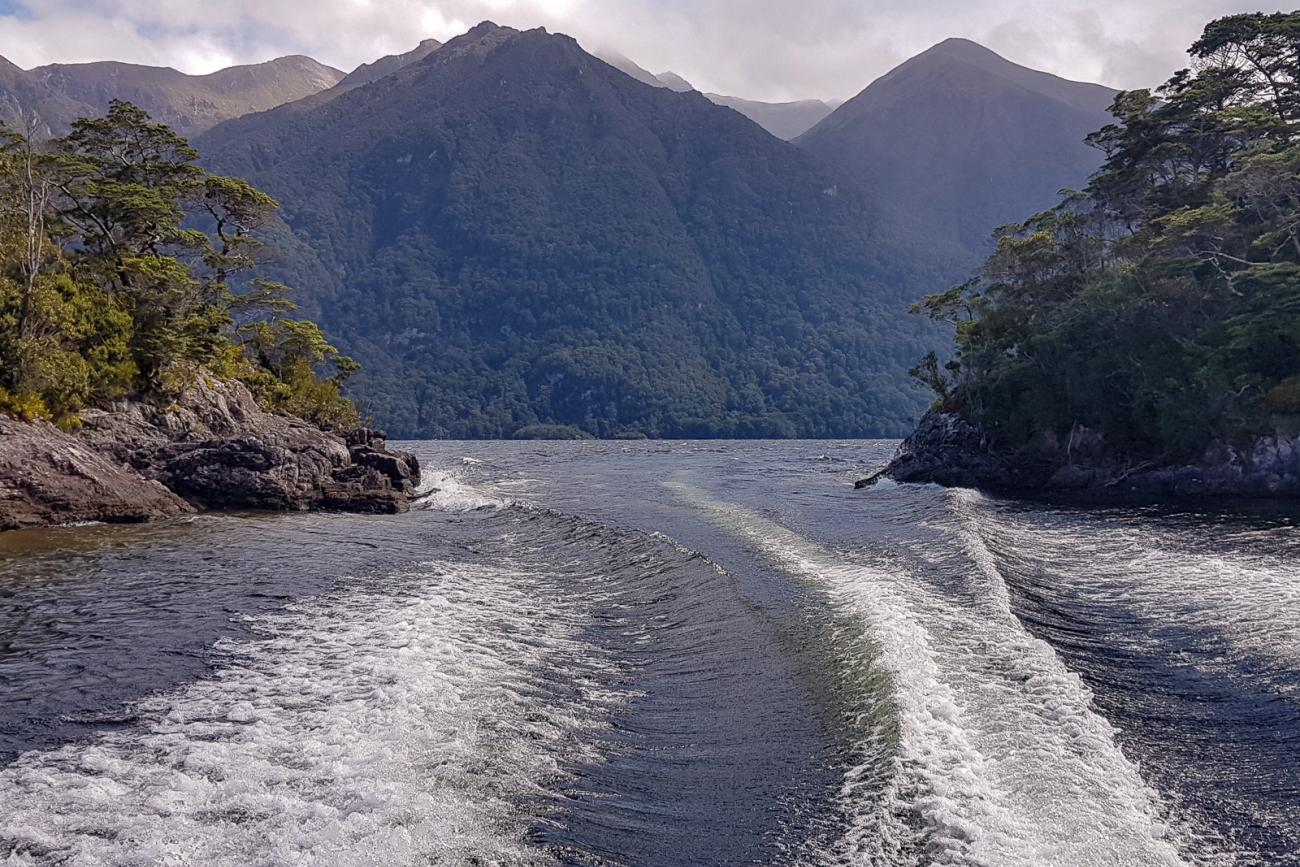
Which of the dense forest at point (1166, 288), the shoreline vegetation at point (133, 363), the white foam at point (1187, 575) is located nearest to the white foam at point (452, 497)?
the shoreline vegetation at point (133, 363)

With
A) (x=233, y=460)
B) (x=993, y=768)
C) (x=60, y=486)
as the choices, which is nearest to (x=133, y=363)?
(x=233, y=460)

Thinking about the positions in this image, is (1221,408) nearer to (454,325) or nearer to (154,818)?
(154,818)

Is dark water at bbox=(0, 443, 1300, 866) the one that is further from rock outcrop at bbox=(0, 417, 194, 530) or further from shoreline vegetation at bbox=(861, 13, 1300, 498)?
shoreline vegetation at bbox=(861, 13, 1300, 498)

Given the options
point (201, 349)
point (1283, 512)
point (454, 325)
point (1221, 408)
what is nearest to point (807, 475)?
point (1221, 408)

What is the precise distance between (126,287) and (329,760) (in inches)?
1311

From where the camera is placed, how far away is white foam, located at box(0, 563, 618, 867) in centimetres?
614

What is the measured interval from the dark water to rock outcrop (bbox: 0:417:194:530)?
11.9 feet

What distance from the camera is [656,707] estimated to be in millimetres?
9508

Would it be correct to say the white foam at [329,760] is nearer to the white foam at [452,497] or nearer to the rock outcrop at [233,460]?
the white foam at [452,497]

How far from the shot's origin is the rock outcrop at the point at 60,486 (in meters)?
22.2

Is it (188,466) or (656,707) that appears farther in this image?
(188,466)

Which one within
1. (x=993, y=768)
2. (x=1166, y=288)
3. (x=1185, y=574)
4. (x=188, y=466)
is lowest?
(x=993, y=768)

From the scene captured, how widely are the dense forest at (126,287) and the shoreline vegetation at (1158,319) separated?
3287 centimetres

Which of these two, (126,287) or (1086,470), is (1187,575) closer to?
(1086,470)
